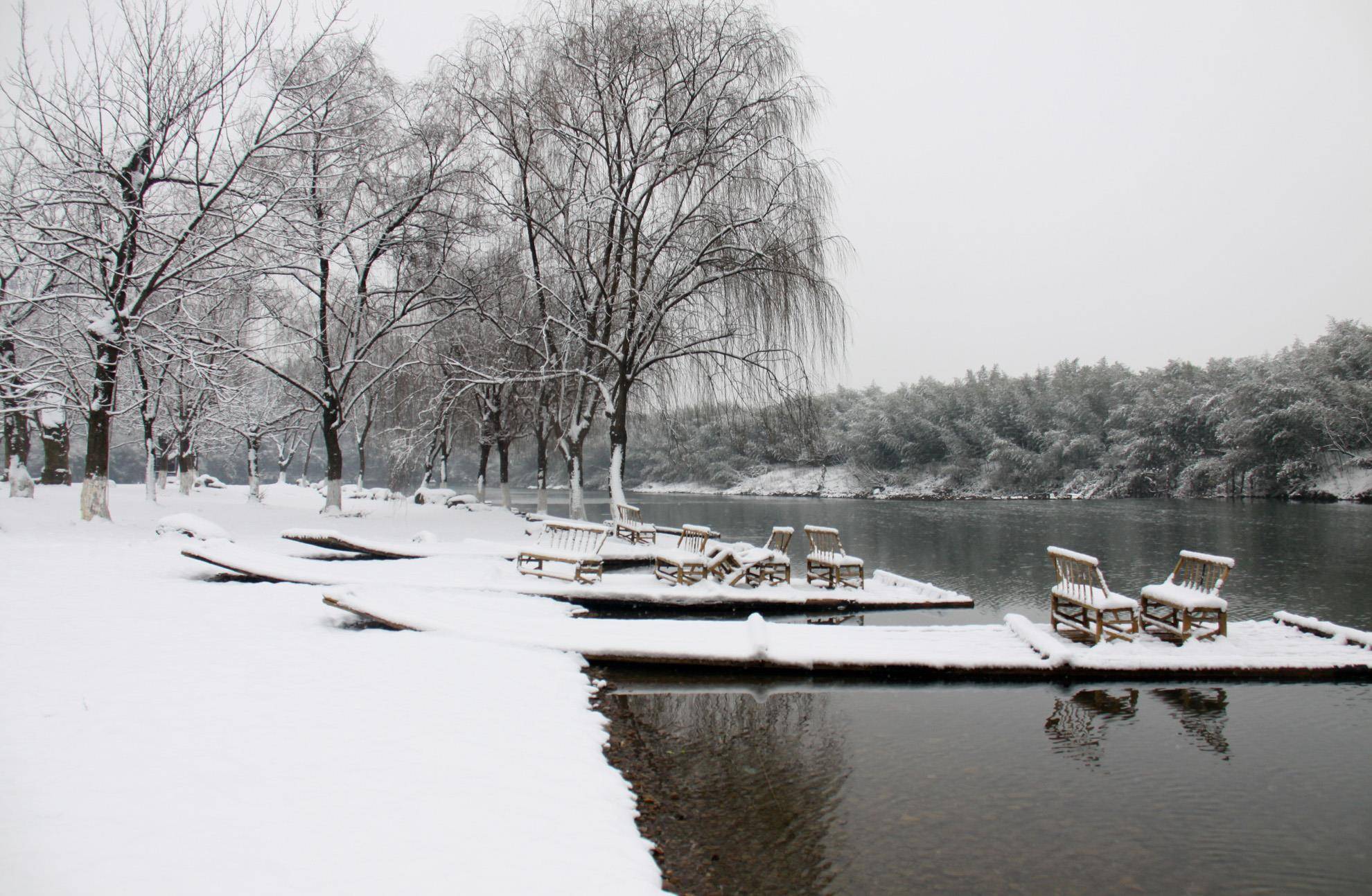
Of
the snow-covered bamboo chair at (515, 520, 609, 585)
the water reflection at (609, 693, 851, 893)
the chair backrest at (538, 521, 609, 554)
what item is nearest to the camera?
the water reflection at (609, 693, 851, 893)

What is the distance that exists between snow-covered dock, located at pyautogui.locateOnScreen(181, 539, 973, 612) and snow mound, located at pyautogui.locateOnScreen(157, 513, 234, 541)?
0.80 meters

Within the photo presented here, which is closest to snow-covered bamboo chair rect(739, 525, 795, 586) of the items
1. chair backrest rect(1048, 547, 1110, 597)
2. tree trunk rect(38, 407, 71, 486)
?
chair backrest rect(1048, 547, 1110, 597)

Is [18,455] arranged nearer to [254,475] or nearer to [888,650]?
[254,475]

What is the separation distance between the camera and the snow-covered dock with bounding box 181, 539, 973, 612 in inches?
386

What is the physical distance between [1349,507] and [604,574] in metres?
35.4

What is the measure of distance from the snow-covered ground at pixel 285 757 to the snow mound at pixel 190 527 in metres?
2.72

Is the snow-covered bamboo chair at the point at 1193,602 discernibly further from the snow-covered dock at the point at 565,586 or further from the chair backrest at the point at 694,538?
the chair backrest at the point at 694,538

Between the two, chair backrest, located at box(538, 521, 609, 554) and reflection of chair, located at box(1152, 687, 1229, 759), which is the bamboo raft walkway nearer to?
chair backrest, located at box(538, 521, 609, 554)

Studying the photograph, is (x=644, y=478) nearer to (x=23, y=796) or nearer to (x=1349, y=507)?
(x=1349, y=507)

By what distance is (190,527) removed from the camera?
1099 centimetres

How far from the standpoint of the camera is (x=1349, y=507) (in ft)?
→ 103

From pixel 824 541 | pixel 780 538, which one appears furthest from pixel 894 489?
pixel 780 538

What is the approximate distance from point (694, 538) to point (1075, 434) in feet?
159

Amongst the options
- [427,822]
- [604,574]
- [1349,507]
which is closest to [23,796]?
[427,822]
